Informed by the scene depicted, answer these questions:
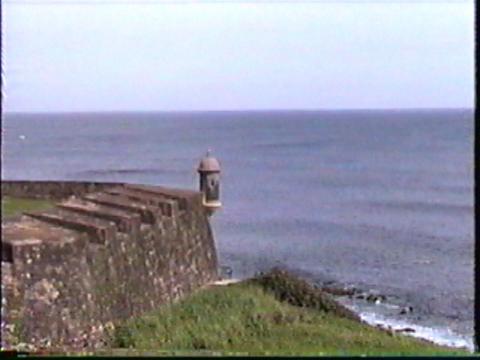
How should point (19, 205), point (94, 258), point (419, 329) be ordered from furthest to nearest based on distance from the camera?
point (419, 329)
point (94, 258)
point (19, 205)

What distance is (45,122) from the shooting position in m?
1.49

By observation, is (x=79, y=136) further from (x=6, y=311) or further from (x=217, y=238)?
(x=217, y=238)

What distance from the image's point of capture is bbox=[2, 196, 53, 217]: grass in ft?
4.09

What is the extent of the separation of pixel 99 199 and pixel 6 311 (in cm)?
49

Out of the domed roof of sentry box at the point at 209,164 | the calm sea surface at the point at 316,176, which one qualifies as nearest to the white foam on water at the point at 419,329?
the calm sea surface at the point at 316,176

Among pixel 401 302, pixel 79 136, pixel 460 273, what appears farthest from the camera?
pixel 401 302

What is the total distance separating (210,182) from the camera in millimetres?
1850

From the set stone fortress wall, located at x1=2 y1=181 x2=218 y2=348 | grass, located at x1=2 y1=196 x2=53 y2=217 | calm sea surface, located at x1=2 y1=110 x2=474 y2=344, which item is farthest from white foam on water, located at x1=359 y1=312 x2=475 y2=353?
grass, located at x1=2 y1=196 x2=53 y2=217

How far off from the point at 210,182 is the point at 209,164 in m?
0.07

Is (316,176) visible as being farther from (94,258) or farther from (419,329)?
(419,329)

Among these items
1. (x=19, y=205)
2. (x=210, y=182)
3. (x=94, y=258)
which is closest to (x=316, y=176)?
(x=210, y=182)

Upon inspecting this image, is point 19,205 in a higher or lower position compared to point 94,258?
higher

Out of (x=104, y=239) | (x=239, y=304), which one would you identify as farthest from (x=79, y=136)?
(x=239, y=304)

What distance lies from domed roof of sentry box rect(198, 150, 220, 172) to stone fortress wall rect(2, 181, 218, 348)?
79 millimetres
